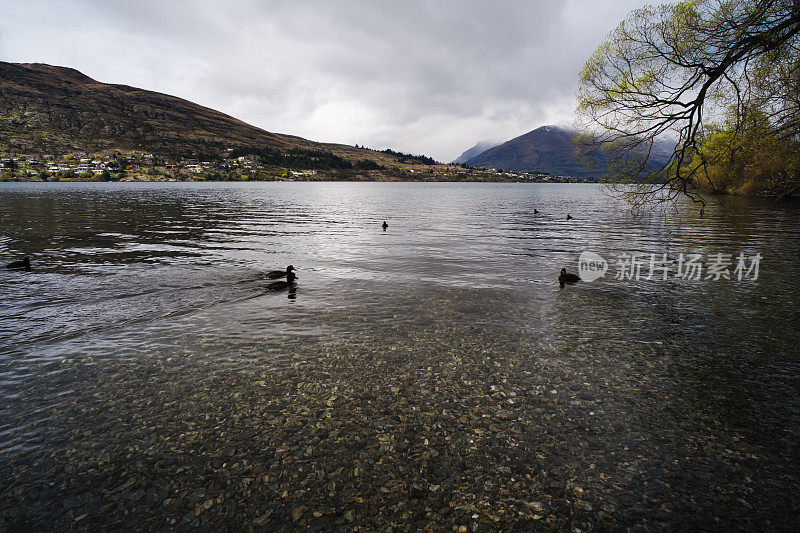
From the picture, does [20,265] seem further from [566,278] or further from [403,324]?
[566,278]

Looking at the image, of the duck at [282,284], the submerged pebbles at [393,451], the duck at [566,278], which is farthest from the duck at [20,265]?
the duck at [566,278]

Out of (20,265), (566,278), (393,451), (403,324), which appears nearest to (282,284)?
(403,324)

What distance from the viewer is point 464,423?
8.28 meters

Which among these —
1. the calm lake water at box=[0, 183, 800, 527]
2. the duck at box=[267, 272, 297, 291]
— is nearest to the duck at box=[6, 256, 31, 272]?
the calm lake water at box=[0, 183, 800, 527]

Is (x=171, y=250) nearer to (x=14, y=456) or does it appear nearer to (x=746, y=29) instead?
(x=14, y=456)

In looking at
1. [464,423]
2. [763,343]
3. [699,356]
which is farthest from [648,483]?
[763,343]

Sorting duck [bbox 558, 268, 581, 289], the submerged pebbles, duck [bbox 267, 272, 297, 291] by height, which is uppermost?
duck [bbox 558, 268, 581, 289]

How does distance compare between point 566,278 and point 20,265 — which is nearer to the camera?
point 566,278

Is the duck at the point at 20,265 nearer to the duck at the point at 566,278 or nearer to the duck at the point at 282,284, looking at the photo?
the duck at the point at 282,284

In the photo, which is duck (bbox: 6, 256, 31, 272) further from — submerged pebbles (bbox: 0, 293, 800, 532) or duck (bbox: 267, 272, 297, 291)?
submerged pebbles (bbox: 0, 293, 800, 532)

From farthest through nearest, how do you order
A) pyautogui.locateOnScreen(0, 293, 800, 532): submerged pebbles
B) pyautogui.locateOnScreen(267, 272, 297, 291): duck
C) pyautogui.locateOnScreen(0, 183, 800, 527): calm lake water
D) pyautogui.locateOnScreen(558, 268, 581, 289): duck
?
pyautogui.locateOnScreen(558, 268, 581, 289): duck, pyautogui.locateOnScreen(267, 272, 297, 291): duck, pyautogui.locateOnScreen(0, 183, 800, 527): calm lake water, pyautogui.locateOnScreen(0, 293, 800, 532): submerged pebbles

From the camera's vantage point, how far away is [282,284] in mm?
19578

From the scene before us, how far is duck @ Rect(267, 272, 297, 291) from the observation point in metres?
19.1

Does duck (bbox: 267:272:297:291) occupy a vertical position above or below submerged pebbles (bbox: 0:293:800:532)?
above
